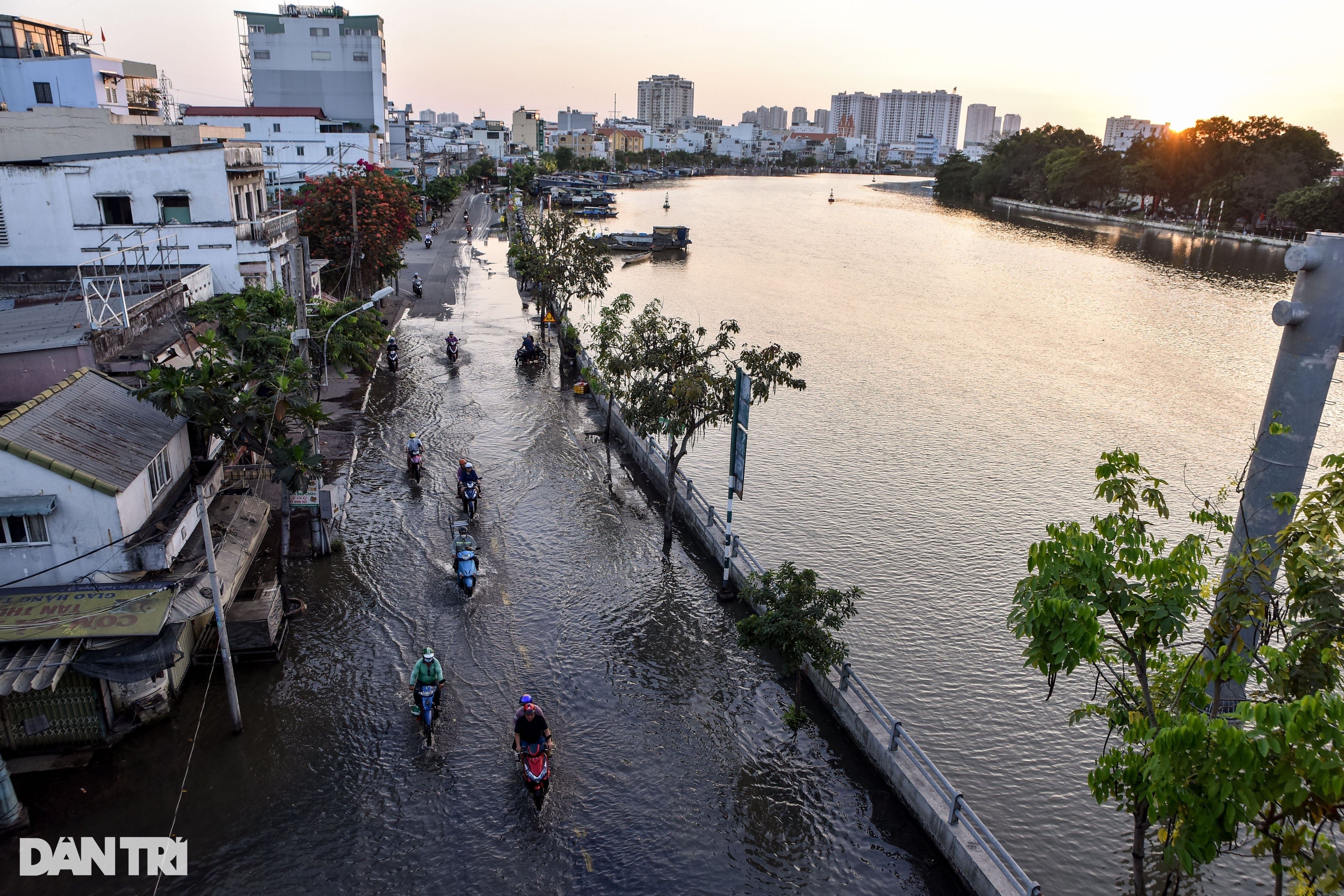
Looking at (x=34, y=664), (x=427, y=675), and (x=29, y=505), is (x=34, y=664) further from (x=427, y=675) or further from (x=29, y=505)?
(x=427, y=675)

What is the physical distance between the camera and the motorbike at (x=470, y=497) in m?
22.4

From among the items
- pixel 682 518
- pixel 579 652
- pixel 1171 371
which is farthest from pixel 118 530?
pixel 1171 371

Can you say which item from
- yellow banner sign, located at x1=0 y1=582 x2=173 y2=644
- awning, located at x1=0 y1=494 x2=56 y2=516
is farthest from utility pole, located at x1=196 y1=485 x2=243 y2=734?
awning, located at x1=0 y1=494 x2=56 y2=516

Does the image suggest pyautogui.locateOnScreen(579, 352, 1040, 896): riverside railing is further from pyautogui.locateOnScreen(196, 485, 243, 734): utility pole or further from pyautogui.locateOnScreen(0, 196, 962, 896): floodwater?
pyautogui.locateOnScreen(196, 485, 243, 734): utility pole

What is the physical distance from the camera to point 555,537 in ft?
71.5

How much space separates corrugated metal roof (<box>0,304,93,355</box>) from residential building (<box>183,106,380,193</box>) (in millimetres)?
58777

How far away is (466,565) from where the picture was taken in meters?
18.4

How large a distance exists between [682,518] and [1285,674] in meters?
16.9

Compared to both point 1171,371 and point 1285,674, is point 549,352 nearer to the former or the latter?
point 1171,371

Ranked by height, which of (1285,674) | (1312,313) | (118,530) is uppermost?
(1312,313)

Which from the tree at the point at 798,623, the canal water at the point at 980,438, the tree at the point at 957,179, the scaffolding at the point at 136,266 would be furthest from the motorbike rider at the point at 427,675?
the tree at the point at 957,179

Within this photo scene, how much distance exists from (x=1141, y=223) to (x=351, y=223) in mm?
111874

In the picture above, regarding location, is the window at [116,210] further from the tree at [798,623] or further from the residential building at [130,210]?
the tree at [798,623]

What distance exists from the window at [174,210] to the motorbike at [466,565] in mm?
19131
